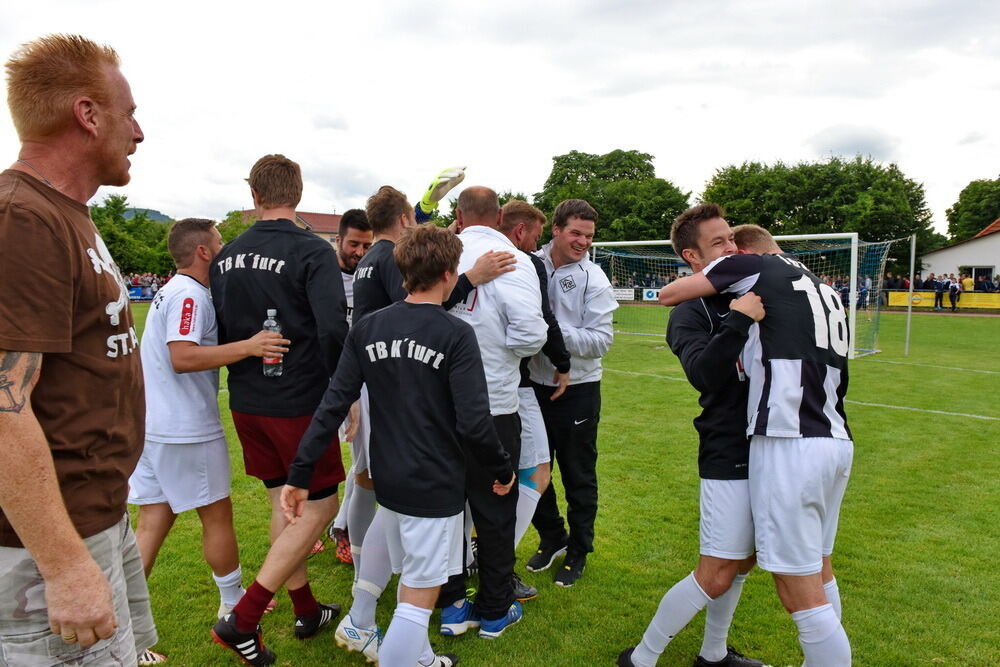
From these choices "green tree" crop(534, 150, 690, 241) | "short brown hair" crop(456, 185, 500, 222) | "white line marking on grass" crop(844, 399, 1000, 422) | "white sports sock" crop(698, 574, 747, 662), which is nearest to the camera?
"white sports sock" crop(698, 574, 747, 662)

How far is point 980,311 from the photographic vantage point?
31.1m

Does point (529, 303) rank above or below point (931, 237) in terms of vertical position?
below

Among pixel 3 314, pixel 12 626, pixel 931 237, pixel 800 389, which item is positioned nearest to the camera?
pixel 3 314

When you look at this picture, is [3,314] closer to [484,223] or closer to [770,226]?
[484,223]

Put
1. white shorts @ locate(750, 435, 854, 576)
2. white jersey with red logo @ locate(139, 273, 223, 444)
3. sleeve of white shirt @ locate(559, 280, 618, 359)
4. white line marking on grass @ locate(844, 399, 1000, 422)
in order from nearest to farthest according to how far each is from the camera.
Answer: white shorts @ locate(750, 435, 854, 576)
white jersey with red logo @ locate(139, 273, 223, 444)
sleeve of white shirt @ locate(559, 280, 618, 359)
white line marking on grass @ locate(844, 399, 1000, 422)

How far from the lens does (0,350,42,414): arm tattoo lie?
1348 millimetres

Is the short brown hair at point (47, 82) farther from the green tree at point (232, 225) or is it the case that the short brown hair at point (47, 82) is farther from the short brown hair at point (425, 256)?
the green tree at point (232, 225)

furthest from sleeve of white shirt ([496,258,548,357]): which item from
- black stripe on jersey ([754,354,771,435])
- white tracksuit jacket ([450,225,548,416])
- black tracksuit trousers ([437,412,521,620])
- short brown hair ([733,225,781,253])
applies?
black stripe on jersey ([754,354,771,435])

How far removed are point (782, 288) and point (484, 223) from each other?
168 centimetres

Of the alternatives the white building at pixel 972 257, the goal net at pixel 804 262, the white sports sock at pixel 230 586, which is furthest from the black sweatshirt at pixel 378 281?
the white building at pixel 972 257

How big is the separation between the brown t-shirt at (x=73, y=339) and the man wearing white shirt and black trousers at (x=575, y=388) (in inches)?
105

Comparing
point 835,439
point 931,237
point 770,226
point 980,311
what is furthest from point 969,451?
point 931,237

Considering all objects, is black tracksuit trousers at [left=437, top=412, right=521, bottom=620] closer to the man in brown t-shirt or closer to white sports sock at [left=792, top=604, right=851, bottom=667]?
white sports sock at [left=792, top=604, right=851, bottom=667]

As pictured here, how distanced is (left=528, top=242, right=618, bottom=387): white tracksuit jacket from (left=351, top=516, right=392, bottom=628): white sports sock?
56.9 inches
